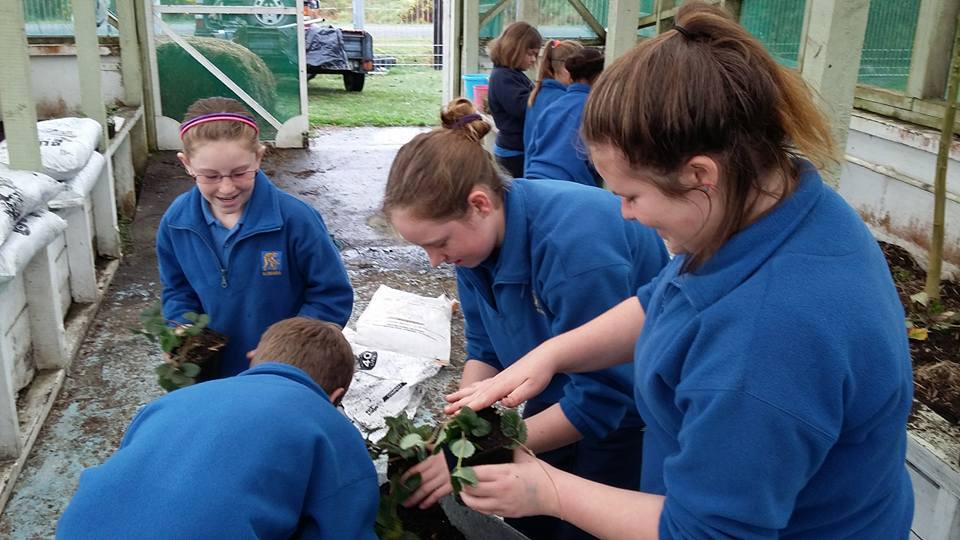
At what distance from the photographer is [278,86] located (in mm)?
8461

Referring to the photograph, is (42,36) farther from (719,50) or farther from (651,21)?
(719,50)

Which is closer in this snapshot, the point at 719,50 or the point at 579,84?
the point at 719,50

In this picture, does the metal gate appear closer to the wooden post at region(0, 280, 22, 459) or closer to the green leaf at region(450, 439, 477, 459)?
the wooden post at region(0, 280, 22, 459)

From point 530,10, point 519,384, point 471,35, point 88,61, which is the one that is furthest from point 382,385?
point 530,10

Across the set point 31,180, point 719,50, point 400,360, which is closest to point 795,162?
point 719,50

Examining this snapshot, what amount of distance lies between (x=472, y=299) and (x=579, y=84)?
248cm

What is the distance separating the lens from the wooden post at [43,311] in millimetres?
3570

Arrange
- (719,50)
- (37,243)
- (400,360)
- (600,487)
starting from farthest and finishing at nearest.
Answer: (400,360) → (37,243) → (600,487) → (719,50)

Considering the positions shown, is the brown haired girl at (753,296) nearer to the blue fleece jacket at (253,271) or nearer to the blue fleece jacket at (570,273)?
the blue fleece jacket at (570,273)

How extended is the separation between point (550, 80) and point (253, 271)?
2.47m

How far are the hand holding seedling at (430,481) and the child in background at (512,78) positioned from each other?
3.89m

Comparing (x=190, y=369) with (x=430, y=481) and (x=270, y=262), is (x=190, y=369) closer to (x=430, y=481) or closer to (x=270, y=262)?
(x=270, y=262)

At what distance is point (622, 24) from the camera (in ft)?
12.5

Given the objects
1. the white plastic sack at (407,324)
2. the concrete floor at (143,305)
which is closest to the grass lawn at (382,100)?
the concrete floor at (143,305)
